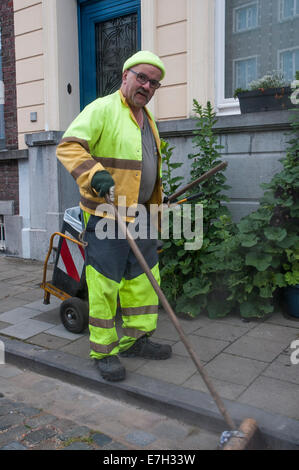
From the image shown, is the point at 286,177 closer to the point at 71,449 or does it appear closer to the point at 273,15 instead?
the point at 273,15

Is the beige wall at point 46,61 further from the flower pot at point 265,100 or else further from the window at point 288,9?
the window at point 288,9

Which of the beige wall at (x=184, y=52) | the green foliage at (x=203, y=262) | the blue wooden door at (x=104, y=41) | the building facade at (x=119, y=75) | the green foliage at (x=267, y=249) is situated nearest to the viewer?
the green foliage at (x=267, y=249)

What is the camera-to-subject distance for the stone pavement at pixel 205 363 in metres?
2.77

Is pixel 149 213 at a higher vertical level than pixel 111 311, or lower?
higher

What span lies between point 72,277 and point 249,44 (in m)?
3.43

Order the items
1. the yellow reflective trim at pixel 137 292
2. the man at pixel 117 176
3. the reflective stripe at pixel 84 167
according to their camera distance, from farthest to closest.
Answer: the yellow reflective trim at pixel 137 292, the man at pixel 117 176, the reflective stripe at pixel 84 167

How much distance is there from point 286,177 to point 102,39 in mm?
4147

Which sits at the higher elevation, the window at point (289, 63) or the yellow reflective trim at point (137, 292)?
the window at point (289, 63)

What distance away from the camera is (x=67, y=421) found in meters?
2.83

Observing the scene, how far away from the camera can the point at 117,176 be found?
317 cm

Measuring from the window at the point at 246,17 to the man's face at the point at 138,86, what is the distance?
2905 millimetres

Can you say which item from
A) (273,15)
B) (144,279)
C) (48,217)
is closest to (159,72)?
(144,279)

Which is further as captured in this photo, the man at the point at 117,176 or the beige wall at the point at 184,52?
the beige wall at the point at 184,52

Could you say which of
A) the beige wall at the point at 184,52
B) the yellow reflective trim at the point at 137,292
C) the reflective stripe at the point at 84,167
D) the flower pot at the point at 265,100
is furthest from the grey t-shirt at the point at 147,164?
the beige wall at the point at 184,52
